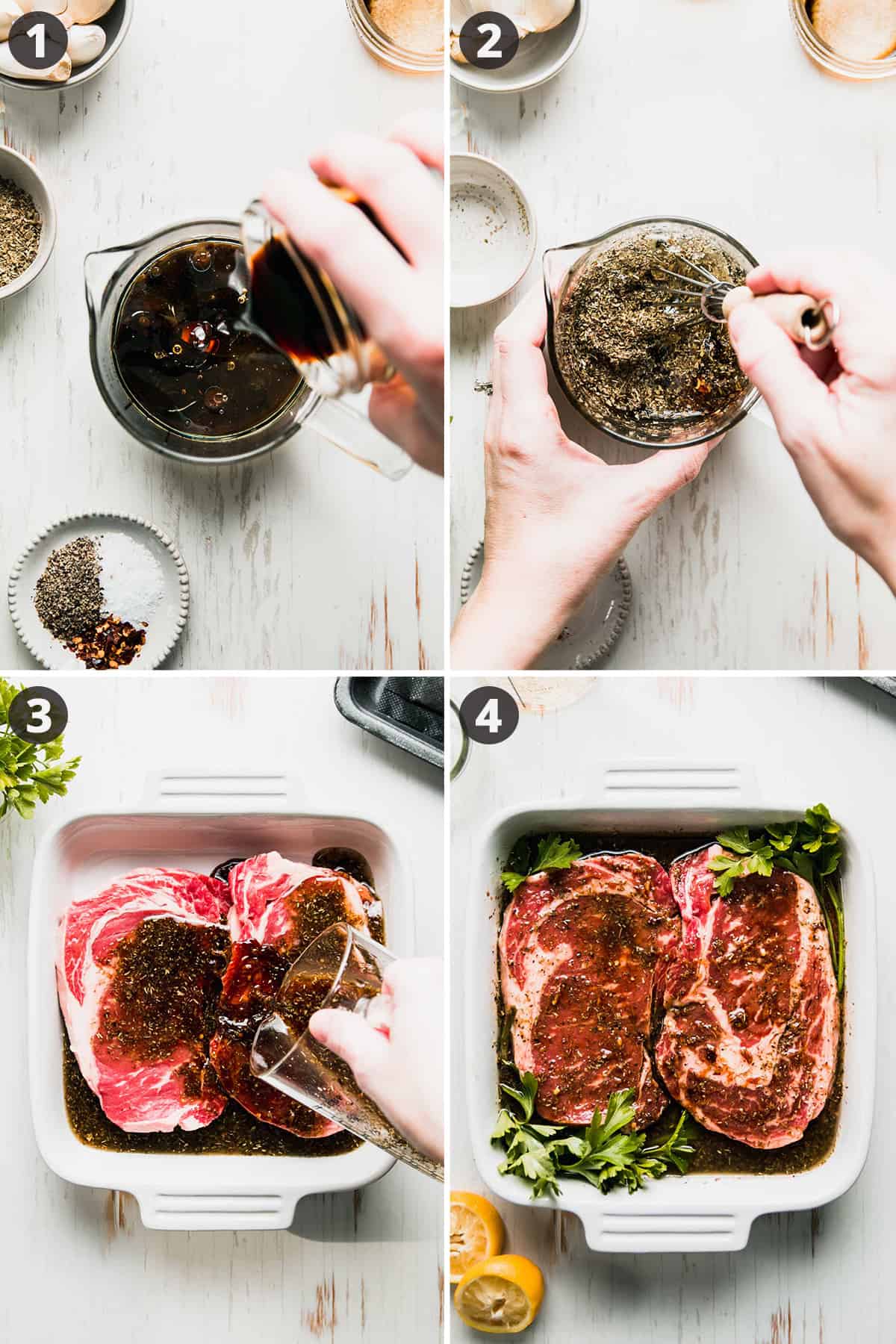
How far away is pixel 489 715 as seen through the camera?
128cm

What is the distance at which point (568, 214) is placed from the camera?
1.19m

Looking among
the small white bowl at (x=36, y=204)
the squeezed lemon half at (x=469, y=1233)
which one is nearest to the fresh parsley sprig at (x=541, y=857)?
the squeezed lemon half at (x=469, y=1233)

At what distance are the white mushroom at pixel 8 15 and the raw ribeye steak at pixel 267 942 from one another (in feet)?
3.20

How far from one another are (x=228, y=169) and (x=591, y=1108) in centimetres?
116

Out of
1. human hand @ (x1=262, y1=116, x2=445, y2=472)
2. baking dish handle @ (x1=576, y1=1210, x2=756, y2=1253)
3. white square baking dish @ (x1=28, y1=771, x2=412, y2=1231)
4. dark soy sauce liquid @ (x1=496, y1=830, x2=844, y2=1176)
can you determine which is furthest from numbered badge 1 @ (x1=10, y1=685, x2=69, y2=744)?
baking dish handle @ (x1=576, y1=1210, x2=756, y2=1253)

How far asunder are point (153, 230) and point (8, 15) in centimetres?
28

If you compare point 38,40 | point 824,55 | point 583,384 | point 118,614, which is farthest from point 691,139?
point 118,614

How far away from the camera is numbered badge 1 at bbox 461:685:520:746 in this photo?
127 centimetres

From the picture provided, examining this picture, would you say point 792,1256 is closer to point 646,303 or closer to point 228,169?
point 646,303

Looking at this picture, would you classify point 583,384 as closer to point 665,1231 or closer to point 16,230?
point 16,230

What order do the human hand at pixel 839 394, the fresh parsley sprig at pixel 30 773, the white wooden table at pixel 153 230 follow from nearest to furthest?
1. the human hand at pixel 839 394
2. the white wooden table at pixel 153 230
3. the fresh parsley sprig at pixel 30 773

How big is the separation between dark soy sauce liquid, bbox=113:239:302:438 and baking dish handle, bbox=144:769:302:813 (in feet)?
1.33

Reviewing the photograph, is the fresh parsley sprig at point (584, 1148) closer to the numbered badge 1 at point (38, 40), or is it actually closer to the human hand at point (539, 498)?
the human hand at point (539, 498)

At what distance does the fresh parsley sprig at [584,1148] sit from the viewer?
1.23 metres
